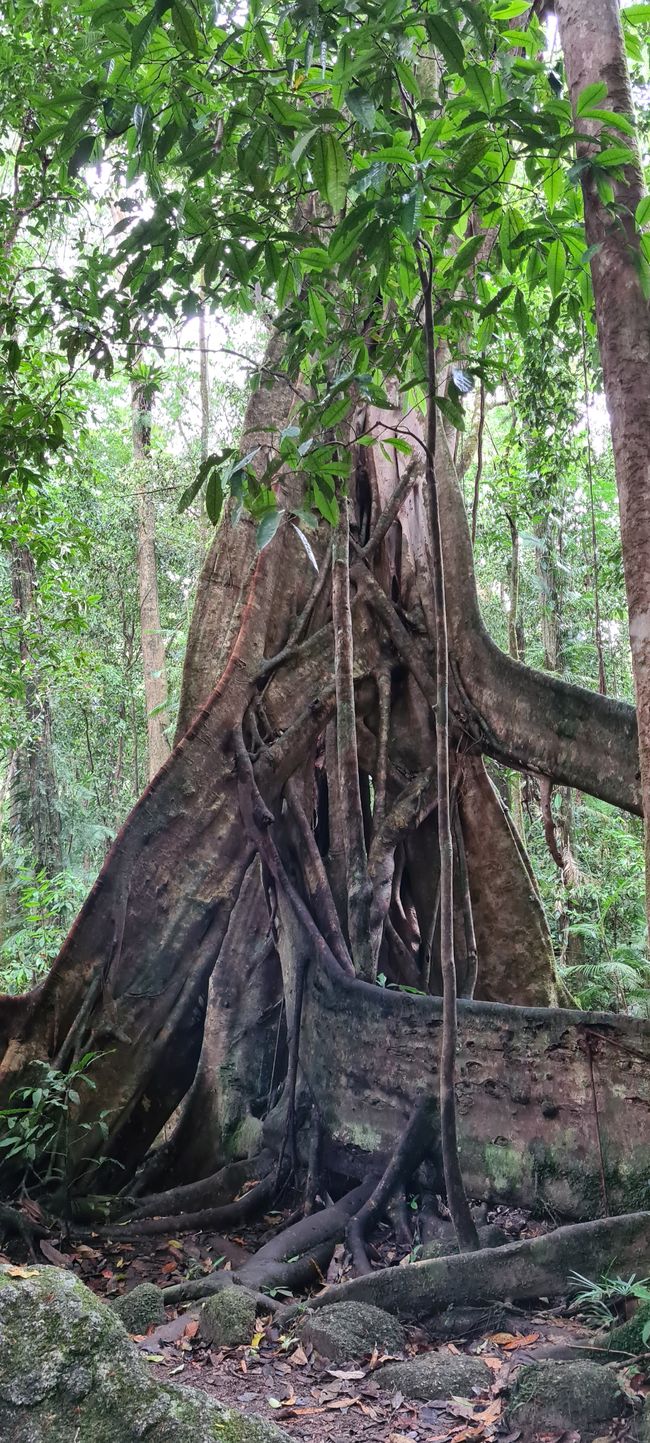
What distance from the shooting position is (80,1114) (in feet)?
17.5

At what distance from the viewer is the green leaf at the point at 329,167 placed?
2.63 metres

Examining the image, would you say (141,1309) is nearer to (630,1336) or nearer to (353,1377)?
(353,1377)

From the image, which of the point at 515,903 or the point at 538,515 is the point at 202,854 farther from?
the point at 538,515

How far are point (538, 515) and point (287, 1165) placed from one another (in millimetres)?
6009

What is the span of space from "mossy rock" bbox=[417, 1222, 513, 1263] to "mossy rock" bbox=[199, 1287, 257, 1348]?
2.23 feet

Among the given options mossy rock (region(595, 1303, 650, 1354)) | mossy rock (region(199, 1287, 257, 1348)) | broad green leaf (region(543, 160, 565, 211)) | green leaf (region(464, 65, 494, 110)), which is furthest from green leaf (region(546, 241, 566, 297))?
mossy rock (region(199, 1287, 257, 1348))

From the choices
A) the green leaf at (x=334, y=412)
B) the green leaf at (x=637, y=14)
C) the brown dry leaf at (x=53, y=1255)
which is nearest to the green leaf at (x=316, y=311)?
the green leaf at (x=334, y=412)

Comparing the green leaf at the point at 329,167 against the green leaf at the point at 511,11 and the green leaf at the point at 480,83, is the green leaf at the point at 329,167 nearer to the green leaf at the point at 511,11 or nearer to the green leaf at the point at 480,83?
the green leaf at the point at 480,83

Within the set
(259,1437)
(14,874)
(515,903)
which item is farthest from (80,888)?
(259,1437)

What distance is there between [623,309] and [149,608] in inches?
412

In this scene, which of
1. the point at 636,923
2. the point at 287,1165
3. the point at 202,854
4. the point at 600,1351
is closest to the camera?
the point at 600,1351

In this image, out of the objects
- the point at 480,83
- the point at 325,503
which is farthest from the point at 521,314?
the point at 325,503

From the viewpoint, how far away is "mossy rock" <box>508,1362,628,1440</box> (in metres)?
2.61

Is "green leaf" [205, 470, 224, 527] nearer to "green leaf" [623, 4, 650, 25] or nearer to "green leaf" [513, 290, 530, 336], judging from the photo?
"green leaf" [513, 290, 530, 336]
